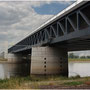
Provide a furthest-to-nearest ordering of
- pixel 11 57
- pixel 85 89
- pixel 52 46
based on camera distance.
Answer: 1. pixel 11 57
2. pixel 52 46
3. pixel 85 89

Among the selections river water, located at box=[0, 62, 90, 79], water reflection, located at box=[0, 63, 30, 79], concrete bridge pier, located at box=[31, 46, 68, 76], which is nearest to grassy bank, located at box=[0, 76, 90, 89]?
concrete bridge pier, located at box=[31, 46, 68, 76]

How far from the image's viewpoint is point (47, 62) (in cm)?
3145

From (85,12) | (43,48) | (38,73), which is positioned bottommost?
(38,73)

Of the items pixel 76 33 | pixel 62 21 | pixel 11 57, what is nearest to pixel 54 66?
pixel 62 21

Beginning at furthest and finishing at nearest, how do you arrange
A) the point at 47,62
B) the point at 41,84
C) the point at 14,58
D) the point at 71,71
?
1. the point at 14,58
2. the point at 71,71
3. the point at 47,62
4. the point at 41,84

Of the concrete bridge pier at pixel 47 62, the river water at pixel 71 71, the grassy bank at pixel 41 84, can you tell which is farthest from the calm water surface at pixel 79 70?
the grassy bank at pixel 41 84

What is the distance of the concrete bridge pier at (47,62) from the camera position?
3085 centimetres

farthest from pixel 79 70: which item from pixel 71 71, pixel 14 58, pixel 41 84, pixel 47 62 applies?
pixel 41 84

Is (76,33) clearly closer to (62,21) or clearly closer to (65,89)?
(62,21)

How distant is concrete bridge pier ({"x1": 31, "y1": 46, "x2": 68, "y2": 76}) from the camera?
30.9 meters

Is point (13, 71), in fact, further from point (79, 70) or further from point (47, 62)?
point (47, 62)

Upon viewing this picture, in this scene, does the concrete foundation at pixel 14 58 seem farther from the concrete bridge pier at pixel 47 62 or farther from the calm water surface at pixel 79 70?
the concrete bridge pier at pixel 47 62

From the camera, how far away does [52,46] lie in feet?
111

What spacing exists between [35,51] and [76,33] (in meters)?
13.5
